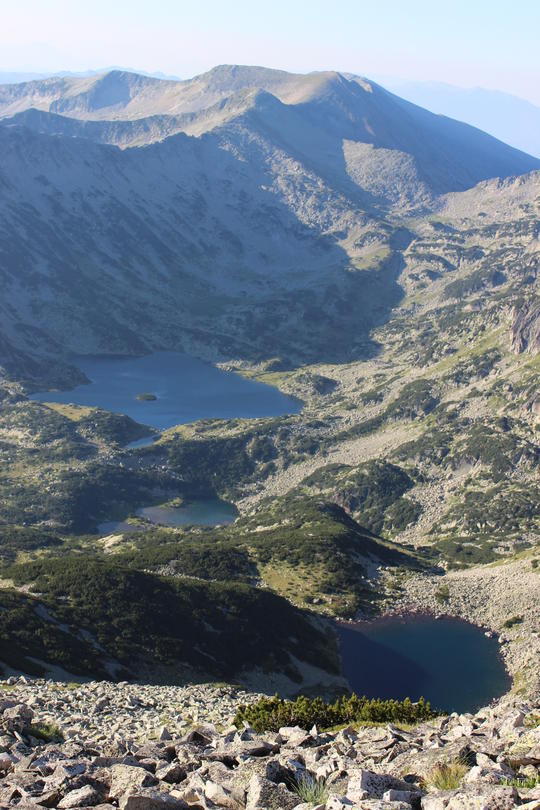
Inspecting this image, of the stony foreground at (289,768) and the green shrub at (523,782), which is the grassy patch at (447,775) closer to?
the stony foreground at (289,768)

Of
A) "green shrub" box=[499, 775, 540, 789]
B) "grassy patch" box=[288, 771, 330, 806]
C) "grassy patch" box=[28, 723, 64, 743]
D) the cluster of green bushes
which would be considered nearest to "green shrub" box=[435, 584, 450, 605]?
the cluster of green bushes

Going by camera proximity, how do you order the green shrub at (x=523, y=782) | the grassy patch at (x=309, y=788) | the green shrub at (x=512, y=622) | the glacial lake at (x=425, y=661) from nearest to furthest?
the green shrub at (x=523, y=782)
the grassy patch at (x=309, y=788)
the glacial lake at (x=425, y=661)
the green shrub at (x=512, y=622)

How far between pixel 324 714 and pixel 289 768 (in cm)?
2497

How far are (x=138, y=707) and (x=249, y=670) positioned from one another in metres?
33.4

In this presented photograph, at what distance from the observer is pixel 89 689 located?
63.1 m

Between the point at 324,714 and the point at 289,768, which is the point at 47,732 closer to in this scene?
the point at 324,714

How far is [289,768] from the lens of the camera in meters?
27.2

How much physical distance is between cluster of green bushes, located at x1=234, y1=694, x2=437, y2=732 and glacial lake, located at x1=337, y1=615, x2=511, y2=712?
1670 inches

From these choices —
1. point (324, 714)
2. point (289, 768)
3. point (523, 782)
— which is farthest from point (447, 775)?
point (324, 714)

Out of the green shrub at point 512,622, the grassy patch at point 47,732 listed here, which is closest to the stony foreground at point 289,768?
the grassy patch at point 47,732

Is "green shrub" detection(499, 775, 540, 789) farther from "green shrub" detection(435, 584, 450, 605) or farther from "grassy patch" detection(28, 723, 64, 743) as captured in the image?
"green shrub" detection(435, 584, 450, 605)

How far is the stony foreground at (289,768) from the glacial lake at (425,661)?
195 feet

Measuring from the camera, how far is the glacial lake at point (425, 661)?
319 feet

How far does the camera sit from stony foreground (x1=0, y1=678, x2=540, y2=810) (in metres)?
23.0
